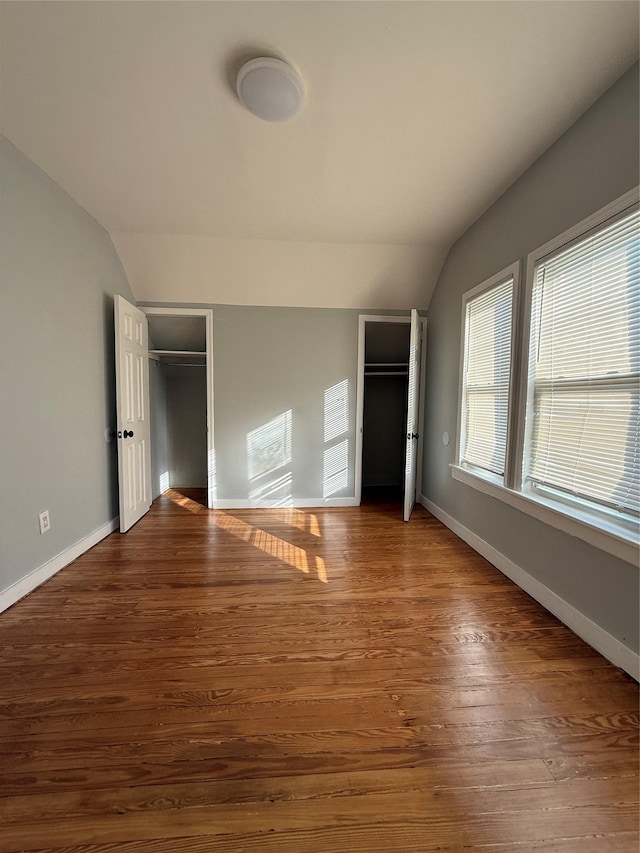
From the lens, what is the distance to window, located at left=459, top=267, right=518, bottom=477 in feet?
7.63

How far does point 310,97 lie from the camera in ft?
5.19

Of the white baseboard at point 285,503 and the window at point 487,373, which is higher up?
the window at point 487,373

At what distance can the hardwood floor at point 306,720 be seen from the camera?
0.91m

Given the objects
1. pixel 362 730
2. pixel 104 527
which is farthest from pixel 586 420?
pixel 104 527

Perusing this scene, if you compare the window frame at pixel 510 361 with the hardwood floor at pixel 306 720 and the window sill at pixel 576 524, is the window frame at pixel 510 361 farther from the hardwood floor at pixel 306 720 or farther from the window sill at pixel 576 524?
the hardwood floor at pixel 306 720

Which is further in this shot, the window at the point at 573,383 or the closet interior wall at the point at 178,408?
the closet interior wall at the point at 178,408

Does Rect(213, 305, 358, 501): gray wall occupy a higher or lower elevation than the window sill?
higher

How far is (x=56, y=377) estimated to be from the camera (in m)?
2.20

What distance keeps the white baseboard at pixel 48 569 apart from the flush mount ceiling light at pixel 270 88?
9.68 feet

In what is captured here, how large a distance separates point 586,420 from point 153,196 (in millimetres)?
3251

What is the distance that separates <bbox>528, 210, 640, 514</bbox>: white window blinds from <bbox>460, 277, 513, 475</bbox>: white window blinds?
29cm

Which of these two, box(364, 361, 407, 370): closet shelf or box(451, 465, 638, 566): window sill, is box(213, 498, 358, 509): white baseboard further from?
box(451, 465, 638, 566): window sill

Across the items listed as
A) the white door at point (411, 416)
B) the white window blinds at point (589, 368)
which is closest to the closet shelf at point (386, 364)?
the white door at point (411, 416)

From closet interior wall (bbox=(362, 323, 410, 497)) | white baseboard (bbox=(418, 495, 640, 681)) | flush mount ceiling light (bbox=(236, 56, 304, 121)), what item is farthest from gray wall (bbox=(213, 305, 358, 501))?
flush mount ceiling light (bbox=(236, 56, 304, 121))
